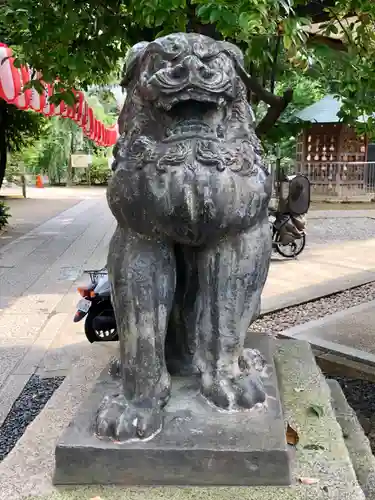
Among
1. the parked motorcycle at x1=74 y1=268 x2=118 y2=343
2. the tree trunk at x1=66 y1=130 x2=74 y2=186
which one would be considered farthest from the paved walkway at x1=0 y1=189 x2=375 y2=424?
the tree trunk at x1=66 y1=130 x2=74 y2=186

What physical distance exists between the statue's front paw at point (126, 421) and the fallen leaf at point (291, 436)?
380 mm

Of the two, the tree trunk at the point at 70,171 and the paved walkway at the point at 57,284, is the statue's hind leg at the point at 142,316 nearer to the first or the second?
the paved walkway at the point at 57,284

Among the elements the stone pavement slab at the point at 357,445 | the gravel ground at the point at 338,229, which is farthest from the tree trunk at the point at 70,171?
the stone pavement slab at the point at 357,445

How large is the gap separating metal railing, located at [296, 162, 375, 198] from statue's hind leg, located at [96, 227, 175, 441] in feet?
53.2

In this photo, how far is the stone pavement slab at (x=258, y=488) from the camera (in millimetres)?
1493

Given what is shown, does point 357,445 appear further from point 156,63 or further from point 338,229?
point 338,229

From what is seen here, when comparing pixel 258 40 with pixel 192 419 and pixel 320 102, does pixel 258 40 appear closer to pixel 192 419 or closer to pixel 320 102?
pixel 192 419

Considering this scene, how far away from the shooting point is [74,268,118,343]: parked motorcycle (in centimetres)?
445

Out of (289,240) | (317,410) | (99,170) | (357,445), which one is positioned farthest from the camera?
(99,170)

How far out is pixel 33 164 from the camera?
29906 millimetres

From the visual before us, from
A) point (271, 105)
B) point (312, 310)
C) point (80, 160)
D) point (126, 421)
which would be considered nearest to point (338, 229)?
point (312, 310)

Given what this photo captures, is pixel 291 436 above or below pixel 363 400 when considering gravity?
above

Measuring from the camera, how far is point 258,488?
1.51m

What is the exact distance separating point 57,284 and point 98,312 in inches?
106
